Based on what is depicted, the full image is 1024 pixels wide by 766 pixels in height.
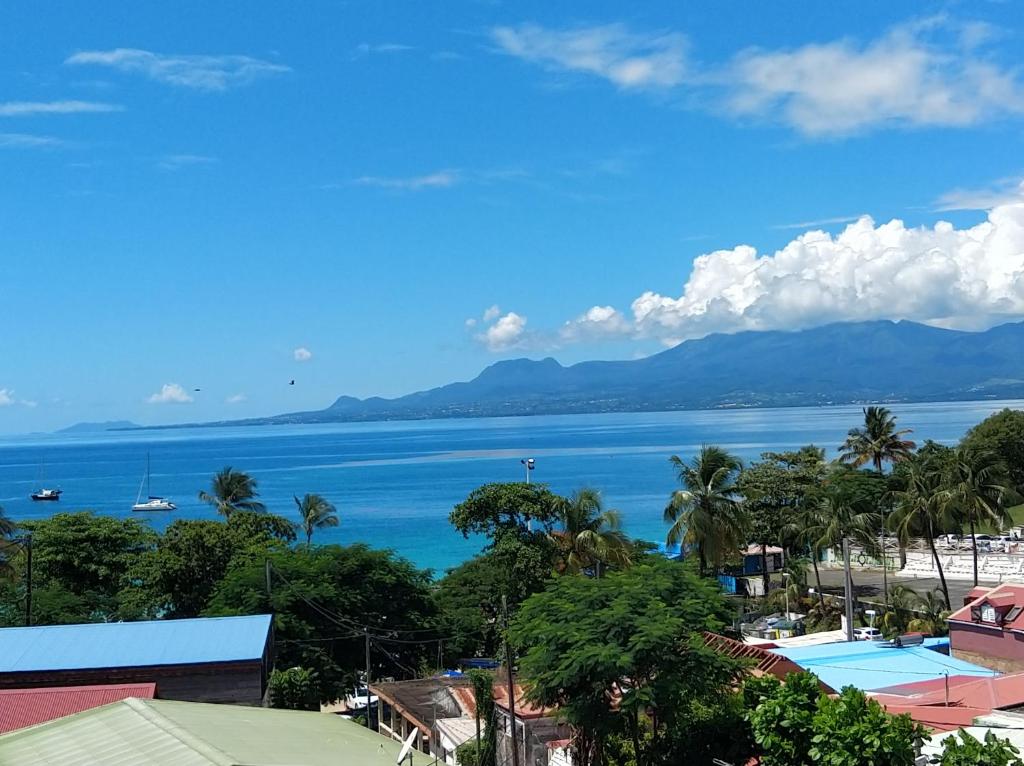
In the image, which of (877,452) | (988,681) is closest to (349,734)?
(988,681)

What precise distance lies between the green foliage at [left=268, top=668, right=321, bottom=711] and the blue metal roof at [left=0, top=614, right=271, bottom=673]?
10.0 feet

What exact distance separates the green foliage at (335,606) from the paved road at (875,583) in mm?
21711

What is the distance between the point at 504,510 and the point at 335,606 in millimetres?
8902

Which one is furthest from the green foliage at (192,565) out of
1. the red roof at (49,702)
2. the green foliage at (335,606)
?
the red roof at (49,702)

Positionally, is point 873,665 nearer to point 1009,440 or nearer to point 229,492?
point 229,492

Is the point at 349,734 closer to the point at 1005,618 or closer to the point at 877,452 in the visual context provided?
the point at 1005,618

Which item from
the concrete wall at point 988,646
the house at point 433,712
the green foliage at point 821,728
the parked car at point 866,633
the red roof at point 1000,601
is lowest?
the parked car at point 866,633

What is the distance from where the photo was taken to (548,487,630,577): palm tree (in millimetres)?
37156

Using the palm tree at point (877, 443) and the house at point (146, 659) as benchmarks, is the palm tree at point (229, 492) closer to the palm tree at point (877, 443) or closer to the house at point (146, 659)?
the house at point (146, 659)

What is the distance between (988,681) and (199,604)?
28.2 metres

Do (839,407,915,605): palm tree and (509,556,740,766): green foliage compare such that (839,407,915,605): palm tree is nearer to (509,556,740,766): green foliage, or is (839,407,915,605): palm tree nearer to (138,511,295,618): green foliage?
(138,511,295,618): green foliage

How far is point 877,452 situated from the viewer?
2606 inches

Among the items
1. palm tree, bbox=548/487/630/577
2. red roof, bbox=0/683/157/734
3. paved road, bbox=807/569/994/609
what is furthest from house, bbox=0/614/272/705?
paved road, bbox=807/569/994/609

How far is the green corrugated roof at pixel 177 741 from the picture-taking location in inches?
496
